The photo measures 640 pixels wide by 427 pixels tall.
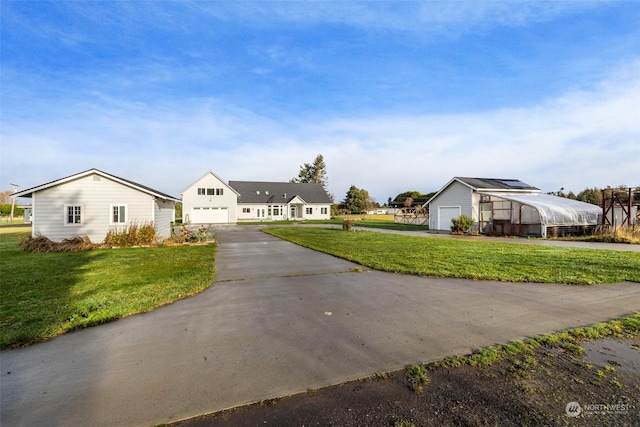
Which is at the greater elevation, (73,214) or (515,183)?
(515,183)

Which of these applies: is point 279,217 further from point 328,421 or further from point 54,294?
point 328,421

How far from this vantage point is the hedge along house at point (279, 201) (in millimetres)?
48656

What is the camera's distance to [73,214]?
16000 mm

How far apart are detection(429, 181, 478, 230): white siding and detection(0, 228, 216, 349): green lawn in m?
20.6

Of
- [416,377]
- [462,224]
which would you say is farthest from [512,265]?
[462,224]

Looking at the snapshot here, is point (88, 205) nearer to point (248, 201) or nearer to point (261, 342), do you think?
point (261, 342)

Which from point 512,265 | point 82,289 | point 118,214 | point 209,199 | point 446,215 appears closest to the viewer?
point 82,289

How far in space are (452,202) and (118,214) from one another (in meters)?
24.1

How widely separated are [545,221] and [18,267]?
87.8 ft

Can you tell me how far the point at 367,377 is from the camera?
10.7ft

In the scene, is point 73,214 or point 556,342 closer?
point 556,342

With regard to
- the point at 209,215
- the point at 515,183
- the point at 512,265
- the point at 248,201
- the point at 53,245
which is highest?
the point at 515,183

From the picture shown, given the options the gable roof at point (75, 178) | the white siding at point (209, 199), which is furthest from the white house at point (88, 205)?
the white siding at point (209, 199)

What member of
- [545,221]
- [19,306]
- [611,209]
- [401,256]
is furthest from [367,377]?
[611,209]
